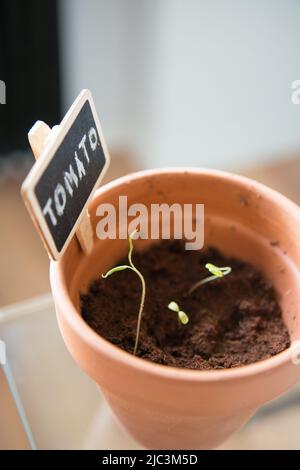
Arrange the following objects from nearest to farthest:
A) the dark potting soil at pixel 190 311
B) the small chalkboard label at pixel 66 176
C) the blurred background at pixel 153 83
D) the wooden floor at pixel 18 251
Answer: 1. the small chalkboard label at pixel 66 176
2. the dark potting soil at pixel 190 311
3. the wooden floor at pixel 18 251
4. the blurred background at pixel 153 83

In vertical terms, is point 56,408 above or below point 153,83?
below

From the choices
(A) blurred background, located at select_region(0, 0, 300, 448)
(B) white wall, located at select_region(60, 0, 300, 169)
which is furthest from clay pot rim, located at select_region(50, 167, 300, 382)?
(B) white wall, located at select_region(60, 0, 300, 169)

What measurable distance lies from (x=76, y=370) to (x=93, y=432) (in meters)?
0.08

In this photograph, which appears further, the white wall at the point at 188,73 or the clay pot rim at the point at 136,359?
the white wall at the point at 188,73

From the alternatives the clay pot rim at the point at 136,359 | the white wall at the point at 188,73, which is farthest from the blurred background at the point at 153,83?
the clay pot rim at the point at 136,359

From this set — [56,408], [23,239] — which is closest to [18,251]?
[23,239]

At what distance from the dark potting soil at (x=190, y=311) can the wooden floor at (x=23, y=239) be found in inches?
13.4

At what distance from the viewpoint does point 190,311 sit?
61 centimetres

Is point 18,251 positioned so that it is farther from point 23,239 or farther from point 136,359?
point 136,359

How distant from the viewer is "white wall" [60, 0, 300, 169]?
1.26m

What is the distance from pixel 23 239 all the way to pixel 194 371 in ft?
2.85

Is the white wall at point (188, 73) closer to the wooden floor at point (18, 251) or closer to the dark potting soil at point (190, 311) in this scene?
the wooden floor at point (18, 251)

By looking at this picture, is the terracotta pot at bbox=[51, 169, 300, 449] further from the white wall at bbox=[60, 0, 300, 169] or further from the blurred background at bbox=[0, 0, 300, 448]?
the white wall at bbox=[60, 0, 300, 169]

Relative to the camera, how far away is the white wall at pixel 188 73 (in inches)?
49.8
